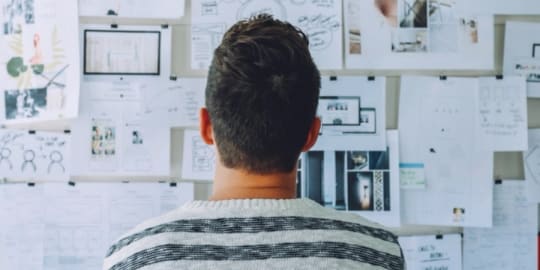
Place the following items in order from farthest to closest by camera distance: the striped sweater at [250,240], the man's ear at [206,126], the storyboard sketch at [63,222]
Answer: the storyboard sketch at [63,222]
the man's ear at [206,126]
the striped sweater at [250,240]

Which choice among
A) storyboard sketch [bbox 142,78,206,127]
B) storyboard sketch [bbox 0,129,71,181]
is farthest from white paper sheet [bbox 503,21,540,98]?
storyboard sketch [bbox 0,129,71,181]

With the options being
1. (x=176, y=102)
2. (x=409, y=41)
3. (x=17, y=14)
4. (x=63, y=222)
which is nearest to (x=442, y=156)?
Answer: (x=409, y=41)

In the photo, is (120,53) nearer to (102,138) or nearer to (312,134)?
(102,138)

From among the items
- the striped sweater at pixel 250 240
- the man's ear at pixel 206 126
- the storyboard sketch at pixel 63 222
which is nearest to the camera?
the striped sweater at pixel 250 240

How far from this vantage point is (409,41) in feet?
4.36

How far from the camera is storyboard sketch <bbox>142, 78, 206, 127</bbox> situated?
129cm

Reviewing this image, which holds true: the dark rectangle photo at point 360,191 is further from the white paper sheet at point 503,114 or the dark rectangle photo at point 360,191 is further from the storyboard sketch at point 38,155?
the storyboard sketch at point 38,155

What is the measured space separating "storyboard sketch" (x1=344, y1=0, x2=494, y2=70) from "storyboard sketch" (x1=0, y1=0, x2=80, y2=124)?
708mm

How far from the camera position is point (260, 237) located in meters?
0.58

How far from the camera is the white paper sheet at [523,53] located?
1356mm

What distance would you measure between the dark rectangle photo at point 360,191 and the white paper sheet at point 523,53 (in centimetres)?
47

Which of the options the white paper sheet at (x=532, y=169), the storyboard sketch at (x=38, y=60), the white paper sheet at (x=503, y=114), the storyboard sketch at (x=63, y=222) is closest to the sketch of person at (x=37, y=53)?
the storyboard sketch at (x=38, y=60)

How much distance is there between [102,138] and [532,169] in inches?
44.5

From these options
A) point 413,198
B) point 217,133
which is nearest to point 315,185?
point 413,198
